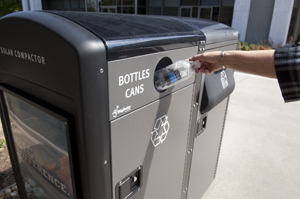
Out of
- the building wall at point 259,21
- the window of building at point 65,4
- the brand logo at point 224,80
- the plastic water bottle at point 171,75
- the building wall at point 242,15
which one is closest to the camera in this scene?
the plastic water bottle at point 171,75

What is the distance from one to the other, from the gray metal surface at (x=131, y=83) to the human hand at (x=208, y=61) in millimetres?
209

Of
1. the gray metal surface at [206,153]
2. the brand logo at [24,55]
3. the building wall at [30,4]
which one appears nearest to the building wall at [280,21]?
the gray metal surface at [206,153]

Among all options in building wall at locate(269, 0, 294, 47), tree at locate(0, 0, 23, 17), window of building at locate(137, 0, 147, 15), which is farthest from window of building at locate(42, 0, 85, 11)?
building wall at locate(269, 0, 294, 47)

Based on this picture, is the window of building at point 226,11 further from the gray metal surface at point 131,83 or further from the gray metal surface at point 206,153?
the gray metal surface at point 131,83

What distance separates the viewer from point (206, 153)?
2143mm

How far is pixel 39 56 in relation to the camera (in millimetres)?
973

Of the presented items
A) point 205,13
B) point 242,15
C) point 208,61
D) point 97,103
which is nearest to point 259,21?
point 242,15

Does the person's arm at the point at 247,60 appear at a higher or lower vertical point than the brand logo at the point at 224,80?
higher

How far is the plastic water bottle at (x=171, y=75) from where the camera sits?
1.21m

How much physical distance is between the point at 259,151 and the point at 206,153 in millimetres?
1587

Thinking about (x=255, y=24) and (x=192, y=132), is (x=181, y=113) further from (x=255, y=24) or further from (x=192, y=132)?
(x=255, y=24)

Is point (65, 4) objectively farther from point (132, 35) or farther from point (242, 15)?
point (132, 35)

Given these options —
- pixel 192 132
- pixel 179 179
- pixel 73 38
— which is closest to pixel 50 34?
pixel 73 38

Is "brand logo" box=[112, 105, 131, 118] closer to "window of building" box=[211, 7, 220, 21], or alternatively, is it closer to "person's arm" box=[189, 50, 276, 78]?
"person's arm" box=[189, 50, 276, 78]
